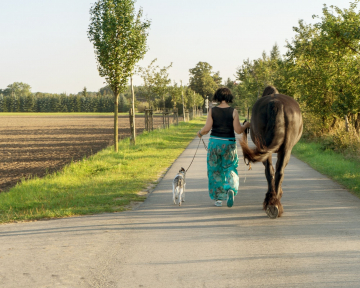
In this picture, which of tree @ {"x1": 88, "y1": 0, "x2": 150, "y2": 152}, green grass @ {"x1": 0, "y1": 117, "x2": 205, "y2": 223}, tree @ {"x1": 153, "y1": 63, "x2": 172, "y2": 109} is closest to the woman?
green grass @ {"x1": 0, "y1": 117, "x2": 205, "y2": 223}

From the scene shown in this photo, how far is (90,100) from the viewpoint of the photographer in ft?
471

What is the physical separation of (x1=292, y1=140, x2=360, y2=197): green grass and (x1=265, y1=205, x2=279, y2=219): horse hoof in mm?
2728

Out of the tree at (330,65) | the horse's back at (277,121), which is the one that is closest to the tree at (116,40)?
the tree at (330,65)

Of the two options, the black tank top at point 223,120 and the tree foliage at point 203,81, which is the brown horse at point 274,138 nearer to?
the black tank top at point 223,120

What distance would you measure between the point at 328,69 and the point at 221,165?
1262 centimetres

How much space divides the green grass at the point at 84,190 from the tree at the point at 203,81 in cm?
9920

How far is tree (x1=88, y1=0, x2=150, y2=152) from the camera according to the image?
15.5m

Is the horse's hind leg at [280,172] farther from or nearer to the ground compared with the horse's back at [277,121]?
nearer to the ground

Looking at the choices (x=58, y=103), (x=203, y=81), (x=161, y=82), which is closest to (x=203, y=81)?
(x=203, y=81)

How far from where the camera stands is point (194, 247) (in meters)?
5.09

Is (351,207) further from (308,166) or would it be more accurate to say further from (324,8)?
(324,8)

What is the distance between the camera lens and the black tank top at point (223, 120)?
23.6ft

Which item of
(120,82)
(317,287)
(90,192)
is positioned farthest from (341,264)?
(120,82)

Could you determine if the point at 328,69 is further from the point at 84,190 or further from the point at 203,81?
the point at 203,81
